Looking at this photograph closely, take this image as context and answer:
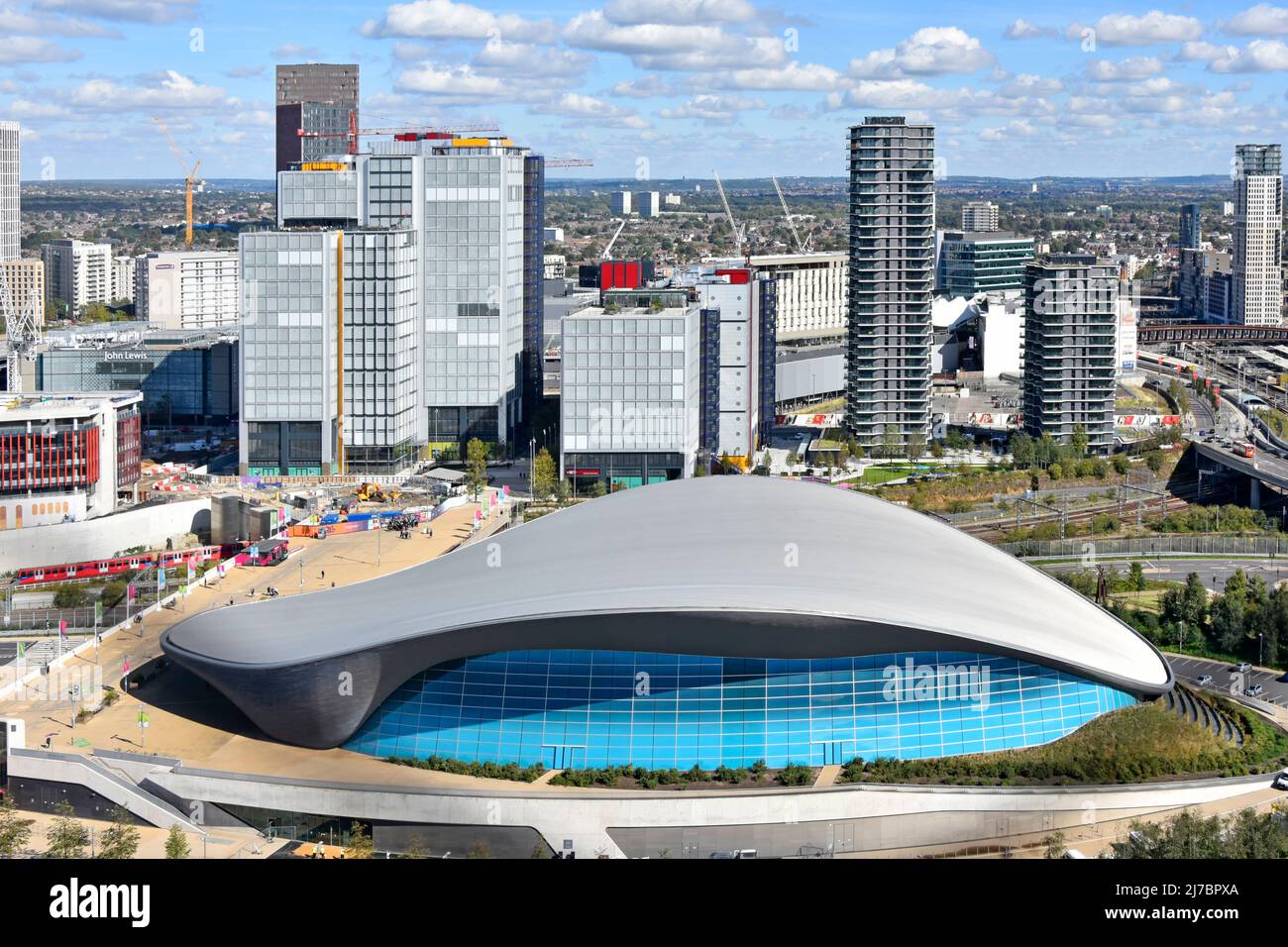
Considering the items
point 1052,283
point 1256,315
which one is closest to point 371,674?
point 1052,283

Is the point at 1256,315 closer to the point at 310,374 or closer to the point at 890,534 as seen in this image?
the point at 310,374

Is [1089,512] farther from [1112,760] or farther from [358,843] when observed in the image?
[358,843]

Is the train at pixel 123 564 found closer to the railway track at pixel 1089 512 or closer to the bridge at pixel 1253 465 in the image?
the railway track at pixel 1089 512

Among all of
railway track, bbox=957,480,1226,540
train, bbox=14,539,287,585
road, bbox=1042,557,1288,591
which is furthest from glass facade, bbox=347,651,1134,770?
railway track, bbox=957,480,1226,540

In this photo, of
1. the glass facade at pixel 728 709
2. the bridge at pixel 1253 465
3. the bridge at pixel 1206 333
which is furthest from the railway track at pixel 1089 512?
the bridge at pixel 1206 333

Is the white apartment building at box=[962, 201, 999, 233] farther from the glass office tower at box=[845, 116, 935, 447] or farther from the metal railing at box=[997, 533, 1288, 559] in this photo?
the metal railing at box=[997, 533, 1288, 559]

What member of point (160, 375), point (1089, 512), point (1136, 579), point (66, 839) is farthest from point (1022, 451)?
point (66, 839)

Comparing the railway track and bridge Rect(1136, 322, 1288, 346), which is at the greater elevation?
bridge Rect(1136, 322, 1288, 346)

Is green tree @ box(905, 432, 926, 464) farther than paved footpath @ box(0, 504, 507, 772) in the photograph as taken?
Yes
